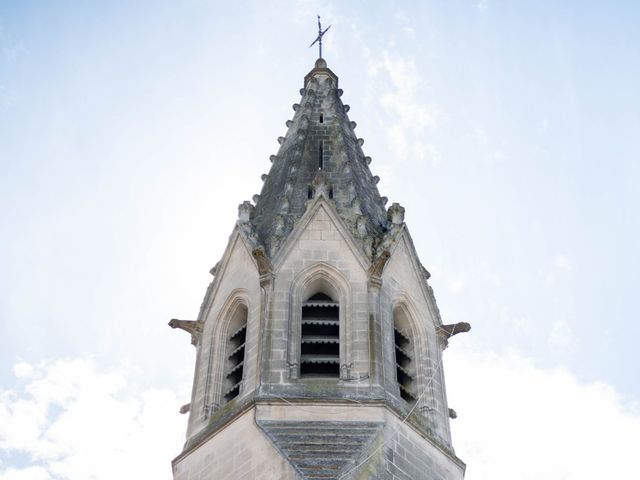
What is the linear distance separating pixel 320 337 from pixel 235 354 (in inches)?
73.5

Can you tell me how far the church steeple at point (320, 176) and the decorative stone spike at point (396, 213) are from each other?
279 mm

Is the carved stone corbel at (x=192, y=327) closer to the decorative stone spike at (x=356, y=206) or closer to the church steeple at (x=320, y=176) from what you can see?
the church steeple at (x=320, y=176)

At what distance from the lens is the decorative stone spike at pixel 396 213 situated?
76.4 ft

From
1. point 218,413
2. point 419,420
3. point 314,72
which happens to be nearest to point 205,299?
point 218,413

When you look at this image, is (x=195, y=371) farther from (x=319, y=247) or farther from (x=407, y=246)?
(x=407, y=246)

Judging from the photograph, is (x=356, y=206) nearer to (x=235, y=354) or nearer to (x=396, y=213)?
(x=396, y=213)

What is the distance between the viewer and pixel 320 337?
20141mm

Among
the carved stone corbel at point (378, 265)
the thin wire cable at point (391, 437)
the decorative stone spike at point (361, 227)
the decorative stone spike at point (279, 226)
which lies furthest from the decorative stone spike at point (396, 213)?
the thin wire cable at point (391, 437)

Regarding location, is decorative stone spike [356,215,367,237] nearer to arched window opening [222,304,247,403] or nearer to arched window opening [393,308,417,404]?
arched window opening [393,308,417,404]

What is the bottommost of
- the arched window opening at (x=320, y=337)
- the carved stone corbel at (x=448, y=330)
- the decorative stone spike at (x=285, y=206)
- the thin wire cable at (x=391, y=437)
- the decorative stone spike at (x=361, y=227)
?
the thin wire cable at (x=391, y=437)

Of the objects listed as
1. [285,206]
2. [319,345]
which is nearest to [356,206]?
[285,206]

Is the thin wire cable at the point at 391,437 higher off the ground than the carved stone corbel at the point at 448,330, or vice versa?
the carved stone corbel at the point at 448,330

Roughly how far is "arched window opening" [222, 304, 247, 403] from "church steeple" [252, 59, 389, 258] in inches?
58.2

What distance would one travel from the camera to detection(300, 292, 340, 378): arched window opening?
19578 mm
